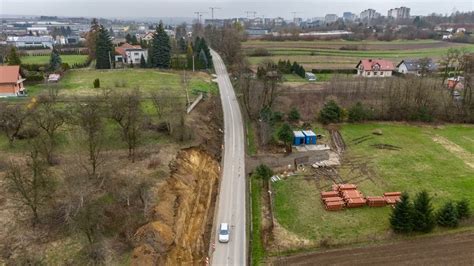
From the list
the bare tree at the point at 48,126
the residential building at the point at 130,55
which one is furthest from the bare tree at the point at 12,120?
the residential building at the point at 130,55

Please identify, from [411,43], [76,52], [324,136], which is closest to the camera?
[324,136]

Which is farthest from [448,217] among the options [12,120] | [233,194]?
[12,120]

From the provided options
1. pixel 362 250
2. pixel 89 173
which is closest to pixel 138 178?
pixel 89 173

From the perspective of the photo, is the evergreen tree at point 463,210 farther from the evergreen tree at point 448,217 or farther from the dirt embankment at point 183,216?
the dirt embankment at point 183,216

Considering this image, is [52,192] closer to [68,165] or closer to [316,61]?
[68,165]

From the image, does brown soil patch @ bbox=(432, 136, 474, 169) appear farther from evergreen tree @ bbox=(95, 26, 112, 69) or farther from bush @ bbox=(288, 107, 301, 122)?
evergreen tree @ bbox=(95, 26, 112, 69)

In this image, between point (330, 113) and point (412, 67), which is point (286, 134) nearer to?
point (330, 113)
